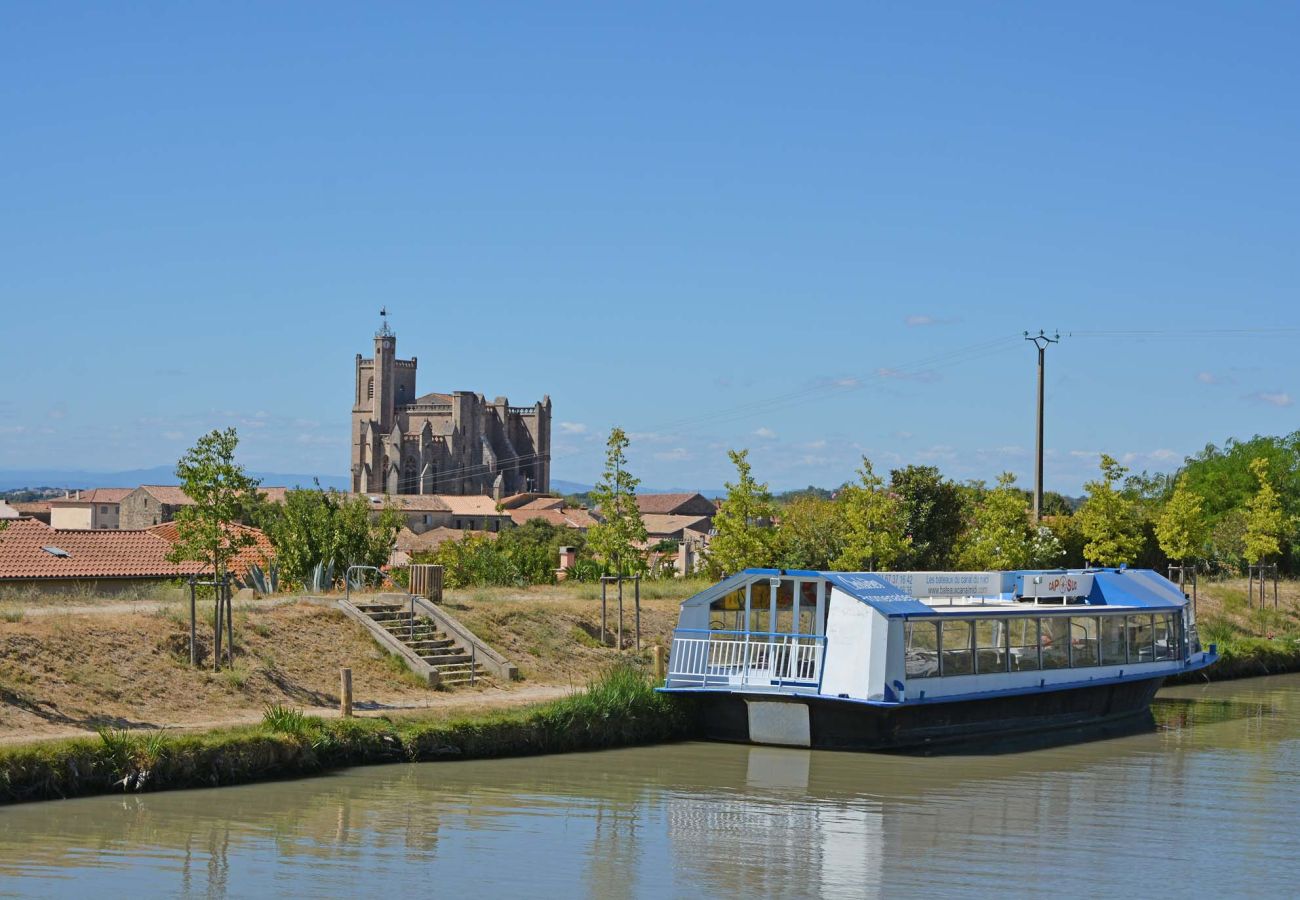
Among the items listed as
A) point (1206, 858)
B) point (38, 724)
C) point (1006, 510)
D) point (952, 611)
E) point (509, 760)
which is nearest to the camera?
point (1206, 858)

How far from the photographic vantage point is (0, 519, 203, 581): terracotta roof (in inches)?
1439

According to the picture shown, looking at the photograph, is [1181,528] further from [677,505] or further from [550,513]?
[677,505]

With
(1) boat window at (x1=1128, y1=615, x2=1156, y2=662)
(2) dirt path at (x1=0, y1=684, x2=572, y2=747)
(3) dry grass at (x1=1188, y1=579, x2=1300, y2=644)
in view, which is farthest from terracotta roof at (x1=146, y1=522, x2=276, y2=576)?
(3) dry grass at (x1=1188, y1=579, x2=1300, y2=644)

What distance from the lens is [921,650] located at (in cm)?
2566

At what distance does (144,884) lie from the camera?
15461 mm

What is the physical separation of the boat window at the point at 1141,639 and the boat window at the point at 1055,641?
2.72 m

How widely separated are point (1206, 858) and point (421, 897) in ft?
29.3

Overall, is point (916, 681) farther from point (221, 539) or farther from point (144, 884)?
point (144, 884)

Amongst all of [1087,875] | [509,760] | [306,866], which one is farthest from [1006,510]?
[306,866]

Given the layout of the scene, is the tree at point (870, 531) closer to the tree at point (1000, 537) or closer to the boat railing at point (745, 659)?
the tree at point (1000, 537)

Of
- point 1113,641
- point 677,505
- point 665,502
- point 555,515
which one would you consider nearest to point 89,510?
point 555,515

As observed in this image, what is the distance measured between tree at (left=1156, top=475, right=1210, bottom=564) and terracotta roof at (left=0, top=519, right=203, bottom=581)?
28.1m

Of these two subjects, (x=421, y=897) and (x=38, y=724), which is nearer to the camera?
(x=421, y=897)

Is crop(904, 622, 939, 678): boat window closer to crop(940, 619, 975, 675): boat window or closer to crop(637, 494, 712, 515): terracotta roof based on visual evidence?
crop(940, 619, 975, 675): boat window
